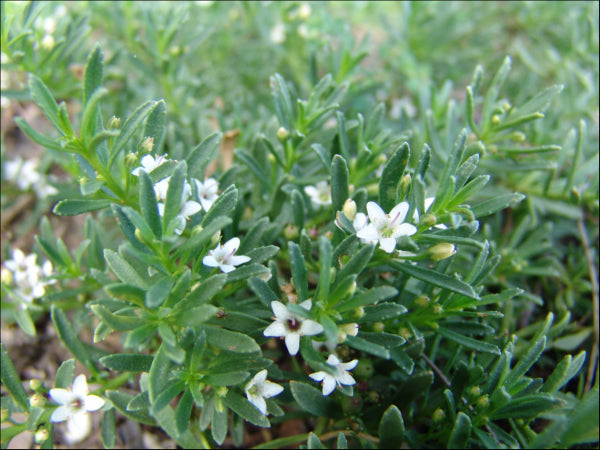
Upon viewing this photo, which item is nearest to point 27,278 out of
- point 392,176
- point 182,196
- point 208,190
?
point 208,190

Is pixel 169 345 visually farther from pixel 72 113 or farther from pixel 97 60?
pixel 72 113

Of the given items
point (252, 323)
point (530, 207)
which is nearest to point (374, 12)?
point (530, 207)

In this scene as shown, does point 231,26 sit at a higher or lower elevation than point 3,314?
higher

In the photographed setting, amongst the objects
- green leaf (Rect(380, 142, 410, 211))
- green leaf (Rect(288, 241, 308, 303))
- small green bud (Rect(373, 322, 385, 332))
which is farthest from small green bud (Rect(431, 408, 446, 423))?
green leaf (Rect(380, 142, 410, 211))

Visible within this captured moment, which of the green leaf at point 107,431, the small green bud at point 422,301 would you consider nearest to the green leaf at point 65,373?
the green leaf at point 107,431

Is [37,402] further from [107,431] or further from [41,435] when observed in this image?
[107,431]

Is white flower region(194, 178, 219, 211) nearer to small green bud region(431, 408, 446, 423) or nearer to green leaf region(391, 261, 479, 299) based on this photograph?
green leaf region(391, 261, 479, 299)
